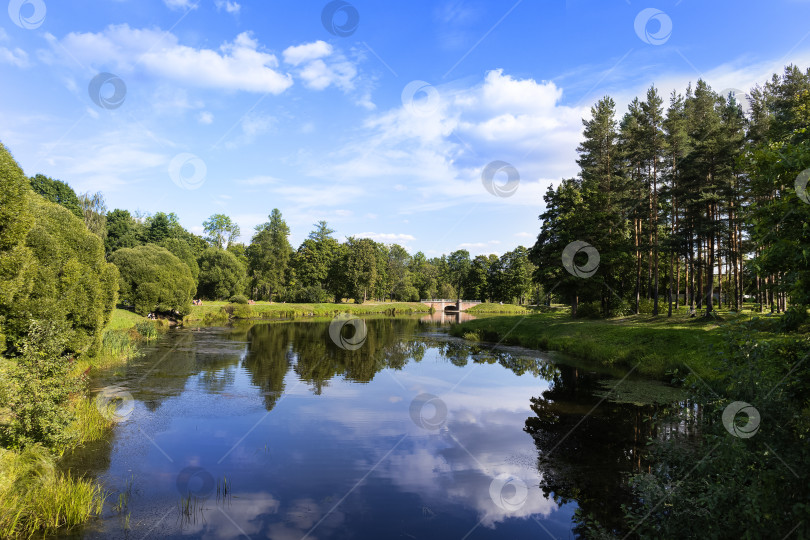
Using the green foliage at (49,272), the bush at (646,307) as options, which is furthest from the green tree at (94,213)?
the bush at (646,307)

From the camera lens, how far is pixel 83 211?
80.5 metres

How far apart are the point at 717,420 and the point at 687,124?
54.1m

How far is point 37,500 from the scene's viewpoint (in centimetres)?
1025

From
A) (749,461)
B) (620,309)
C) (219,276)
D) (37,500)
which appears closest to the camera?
(749,461)

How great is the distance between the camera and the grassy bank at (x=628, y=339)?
1112 inches

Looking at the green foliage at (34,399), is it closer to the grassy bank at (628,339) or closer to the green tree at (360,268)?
the grassy bank at (628,339)

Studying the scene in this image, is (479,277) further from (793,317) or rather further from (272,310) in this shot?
(793,317)

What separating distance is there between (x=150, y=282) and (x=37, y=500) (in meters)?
55.8

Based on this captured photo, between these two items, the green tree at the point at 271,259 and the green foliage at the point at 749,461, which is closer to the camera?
the green foliage at the point at 749,461

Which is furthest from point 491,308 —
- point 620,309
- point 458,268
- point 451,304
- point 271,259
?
point 620,309

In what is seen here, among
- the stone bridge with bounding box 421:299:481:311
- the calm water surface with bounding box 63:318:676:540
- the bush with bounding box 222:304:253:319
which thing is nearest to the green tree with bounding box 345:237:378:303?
the stone bridge with bounding box 421:299:481:311

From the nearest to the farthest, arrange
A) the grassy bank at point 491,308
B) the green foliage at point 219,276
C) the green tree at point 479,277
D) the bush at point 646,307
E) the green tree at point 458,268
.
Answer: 1. the bush at point 646,307
2. the green foliage at point 219,276
3. the grassy bank at point 491,308
4. the green tree at point 479,277
5. the green tree at point 458,268

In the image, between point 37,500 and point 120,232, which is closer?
point 37,500

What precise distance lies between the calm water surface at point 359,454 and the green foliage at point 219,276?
6590 cm
